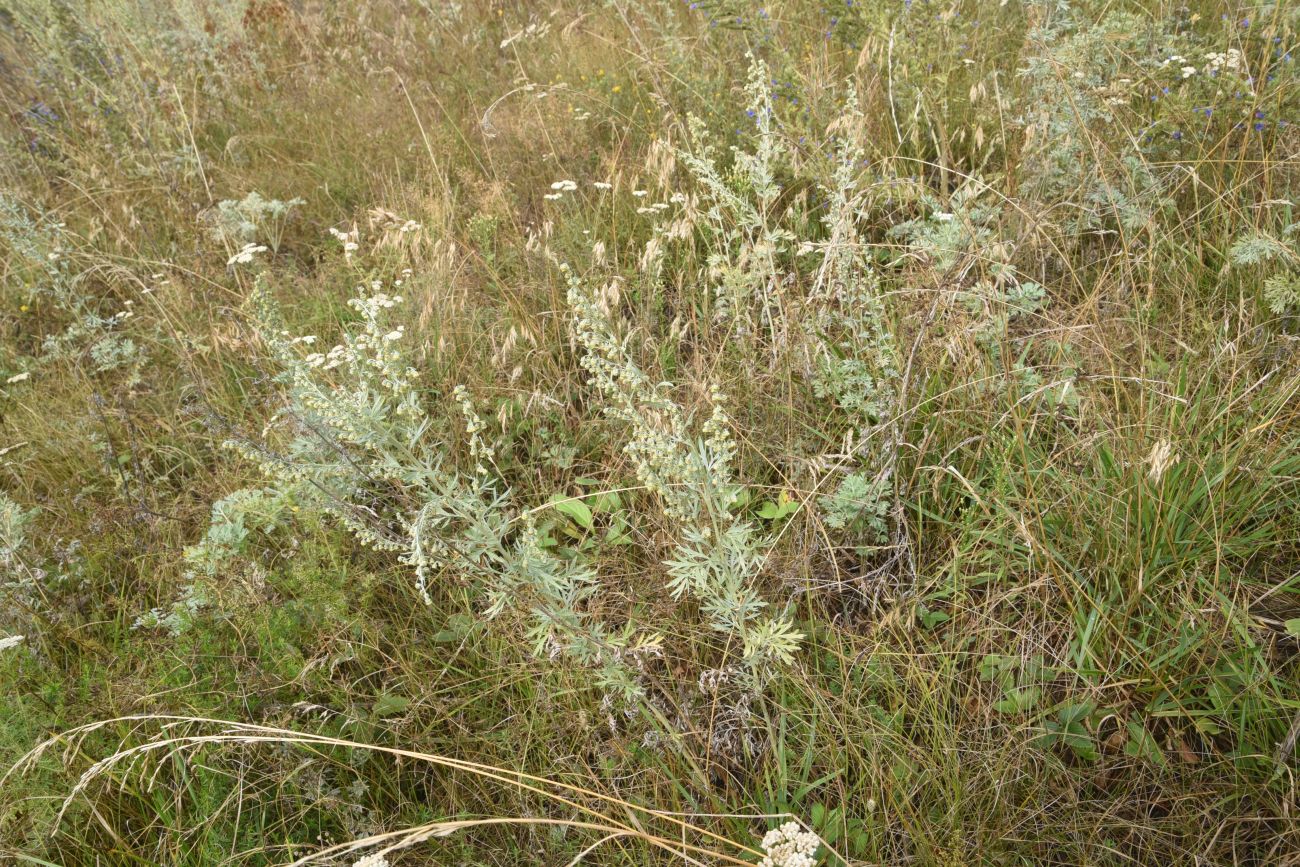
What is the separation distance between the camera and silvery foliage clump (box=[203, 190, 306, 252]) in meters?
3.69

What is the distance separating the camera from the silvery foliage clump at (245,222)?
3.69 meters

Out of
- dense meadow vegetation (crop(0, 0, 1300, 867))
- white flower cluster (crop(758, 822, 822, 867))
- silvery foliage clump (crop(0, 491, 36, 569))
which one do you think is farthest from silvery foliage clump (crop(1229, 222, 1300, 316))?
silvery foliage clump (crop(0, 491, 36, 569))

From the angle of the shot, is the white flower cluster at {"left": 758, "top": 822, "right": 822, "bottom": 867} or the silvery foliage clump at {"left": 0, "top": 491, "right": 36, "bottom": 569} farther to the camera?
the silvery foliage clump at {"left": 0, "top": 491, "right": 36, "bottom": 569}

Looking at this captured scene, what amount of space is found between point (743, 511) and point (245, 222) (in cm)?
279

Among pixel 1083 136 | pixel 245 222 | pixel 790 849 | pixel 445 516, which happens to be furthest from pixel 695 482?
pixel 245 222

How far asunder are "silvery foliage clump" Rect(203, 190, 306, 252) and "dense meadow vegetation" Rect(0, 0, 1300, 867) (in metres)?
0.35

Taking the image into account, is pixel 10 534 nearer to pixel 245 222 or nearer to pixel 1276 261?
pixel 245 222

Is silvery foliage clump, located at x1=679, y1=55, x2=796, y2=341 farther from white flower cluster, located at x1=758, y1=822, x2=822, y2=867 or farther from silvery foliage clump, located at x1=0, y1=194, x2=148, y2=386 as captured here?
silvery foliage clump, located at x1=0, y1=194, x2=148, y2=386

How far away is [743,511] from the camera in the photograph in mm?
2258

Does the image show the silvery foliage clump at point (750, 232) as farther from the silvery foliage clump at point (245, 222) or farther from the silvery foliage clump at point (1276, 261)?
the silvery foliage clump at point (245, 222)

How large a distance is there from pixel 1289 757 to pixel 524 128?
358cm

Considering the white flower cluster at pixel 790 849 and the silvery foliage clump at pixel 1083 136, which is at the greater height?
the silvery foliage clump at pixel 1083 136

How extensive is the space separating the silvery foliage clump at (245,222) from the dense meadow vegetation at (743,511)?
0.35m

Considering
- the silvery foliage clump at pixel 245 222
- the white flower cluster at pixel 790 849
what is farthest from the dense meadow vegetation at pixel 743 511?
the silvery foliage clump at pixel 245 222
